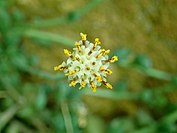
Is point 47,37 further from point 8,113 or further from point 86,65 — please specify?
point 86,65

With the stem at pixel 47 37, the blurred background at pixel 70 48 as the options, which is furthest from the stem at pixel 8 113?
the stem at pixel 47 37

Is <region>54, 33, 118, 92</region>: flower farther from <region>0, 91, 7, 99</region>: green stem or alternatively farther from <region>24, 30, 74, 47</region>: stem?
<region>0, 91, 7, 99</region>: green stem

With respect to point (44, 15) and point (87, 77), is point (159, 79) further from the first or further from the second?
point (87, 77)

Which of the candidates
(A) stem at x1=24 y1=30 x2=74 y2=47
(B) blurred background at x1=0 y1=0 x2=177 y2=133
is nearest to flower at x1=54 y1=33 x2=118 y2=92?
(B) blurred background at x1=0 y1=0 x2=177 y2=133

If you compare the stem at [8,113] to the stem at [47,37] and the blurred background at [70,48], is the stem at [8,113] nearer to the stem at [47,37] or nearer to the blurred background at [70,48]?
the blurred background at [70,48]

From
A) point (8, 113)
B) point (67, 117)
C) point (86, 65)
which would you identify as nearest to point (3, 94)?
point (8, 113)
